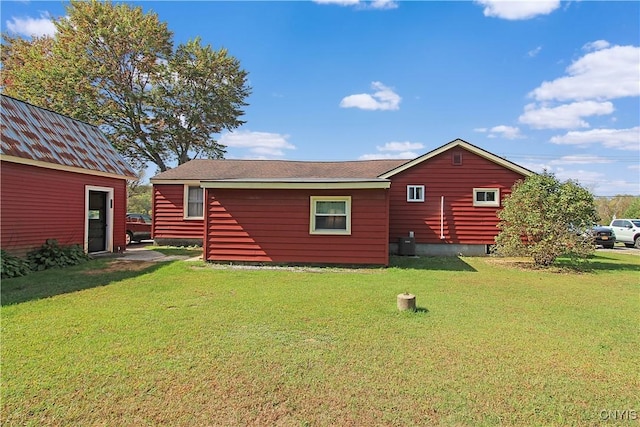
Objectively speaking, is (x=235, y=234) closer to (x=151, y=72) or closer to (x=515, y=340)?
(x=515, y=340)

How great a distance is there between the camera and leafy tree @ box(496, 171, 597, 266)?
31.6 feet

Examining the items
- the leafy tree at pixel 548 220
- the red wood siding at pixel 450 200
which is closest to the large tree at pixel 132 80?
the red wood siding at pixel 450 200

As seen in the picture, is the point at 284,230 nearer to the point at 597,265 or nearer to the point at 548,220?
the point at 548,220

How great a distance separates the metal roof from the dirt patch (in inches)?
125

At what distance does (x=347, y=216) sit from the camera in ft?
31.8

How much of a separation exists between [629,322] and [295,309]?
16.2 ft

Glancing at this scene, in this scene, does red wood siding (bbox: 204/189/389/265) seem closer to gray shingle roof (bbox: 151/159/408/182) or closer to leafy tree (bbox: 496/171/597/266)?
gray shingle roof (bbox: 151/159/408/182)

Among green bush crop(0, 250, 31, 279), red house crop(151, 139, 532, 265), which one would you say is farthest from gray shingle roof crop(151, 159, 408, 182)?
green bush crop(0, 250, 31, 279)

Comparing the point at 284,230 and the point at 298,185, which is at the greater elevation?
the point at 298,185

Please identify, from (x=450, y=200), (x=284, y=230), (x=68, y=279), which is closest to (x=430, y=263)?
(x=450, y=200)

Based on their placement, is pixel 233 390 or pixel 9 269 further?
pixel 9 269

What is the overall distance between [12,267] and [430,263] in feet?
35.3

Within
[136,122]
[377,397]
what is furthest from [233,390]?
[136,122]

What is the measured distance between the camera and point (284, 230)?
9867mm
